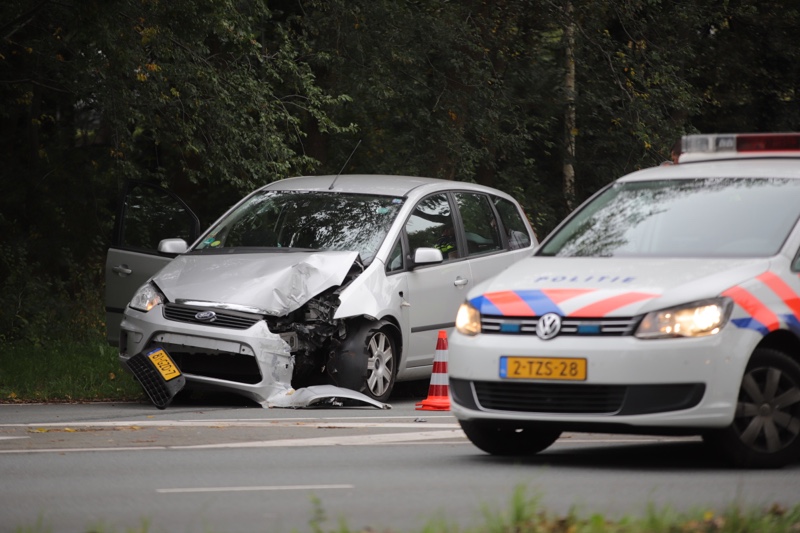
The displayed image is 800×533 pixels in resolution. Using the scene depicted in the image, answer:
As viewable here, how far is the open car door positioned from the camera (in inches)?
548

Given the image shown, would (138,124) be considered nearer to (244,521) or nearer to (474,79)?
(474,79)

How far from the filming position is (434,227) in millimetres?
14258

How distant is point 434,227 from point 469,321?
5.53 metres

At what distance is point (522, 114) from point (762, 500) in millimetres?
20240

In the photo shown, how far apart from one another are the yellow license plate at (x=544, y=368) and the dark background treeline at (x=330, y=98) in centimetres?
923

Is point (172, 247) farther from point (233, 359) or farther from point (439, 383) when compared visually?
point (439, 383)

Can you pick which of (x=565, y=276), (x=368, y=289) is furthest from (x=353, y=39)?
(x=565, y=276)

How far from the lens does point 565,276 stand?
28.6 feet

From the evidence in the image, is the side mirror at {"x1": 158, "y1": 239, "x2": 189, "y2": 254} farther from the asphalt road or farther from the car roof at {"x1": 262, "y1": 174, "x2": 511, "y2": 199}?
the asphalt road

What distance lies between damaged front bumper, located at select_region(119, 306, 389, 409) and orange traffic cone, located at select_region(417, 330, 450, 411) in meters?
0.40

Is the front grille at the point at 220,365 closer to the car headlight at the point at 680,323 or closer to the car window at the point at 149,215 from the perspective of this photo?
the car window at the point at 149,215

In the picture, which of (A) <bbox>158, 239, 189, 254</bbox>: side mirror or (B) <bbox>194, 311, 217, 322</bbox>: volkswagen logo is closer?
(B) <bbox>194, 311, 217, 322</bbox>: volkswagen logo

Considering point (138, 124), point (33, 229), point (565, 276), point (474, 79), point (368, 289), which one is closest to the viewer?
point (565, 276)

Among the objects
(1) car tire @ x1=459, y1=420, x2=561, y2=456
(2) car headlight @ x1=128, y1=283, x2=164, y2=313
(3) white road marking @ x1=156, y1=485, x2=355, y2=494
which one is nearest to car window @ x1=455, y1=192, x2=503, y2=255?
(2) car headlight @ x1=128, y1=283, x2=164, y2=313
